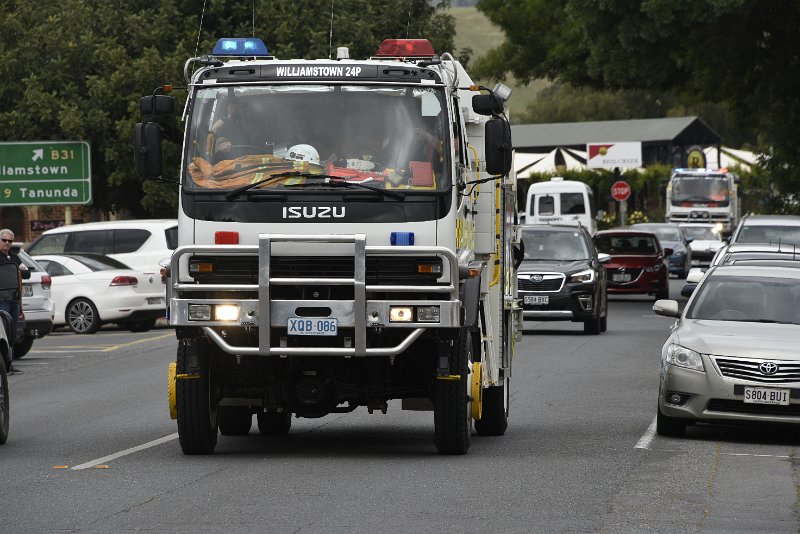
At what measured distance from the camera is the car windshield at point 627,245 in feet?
123

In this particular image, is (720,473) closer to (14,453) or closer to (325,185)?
(325,185)

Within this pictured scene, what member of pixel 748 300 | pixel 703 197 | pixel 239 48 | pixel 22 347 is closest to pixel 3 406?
pixel 239 48

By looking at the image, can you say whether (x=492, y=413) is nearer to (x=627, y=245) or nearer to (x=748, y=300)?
(x=748, y=300)

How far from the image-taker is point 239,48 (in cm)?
1305

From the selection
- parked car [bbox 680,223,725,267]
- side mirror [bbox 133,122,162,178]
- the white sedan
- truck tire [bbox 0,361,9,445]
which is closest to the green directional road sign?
the white sedan

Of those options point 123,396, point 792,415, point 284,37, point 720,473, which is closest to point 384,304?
point 720,473

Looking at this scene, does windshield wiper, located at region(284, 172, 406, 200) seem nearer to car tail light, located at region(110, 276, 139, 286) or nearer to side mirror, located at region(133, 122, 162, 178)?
side mirror, located at region(133, 122, 162, 178)

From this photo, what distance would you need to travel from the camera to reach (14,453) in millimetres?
13328

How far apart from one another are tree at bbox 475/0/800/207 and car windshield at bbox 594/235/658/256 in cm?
344

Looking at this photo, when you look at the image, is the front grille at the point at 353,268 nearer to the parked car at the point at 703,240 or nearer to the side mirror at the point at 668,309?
the side mirror at the point at 668,309

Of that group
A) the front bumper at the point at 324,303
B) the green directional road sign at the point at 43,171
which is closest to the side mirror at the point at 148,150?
the front bumper at the point at 324,303

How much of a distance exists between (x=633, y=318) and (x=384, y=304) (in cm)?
2201

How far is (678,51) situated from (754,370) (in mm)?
24134

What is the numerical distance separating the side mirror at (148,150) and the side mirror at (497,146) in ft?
7.67
